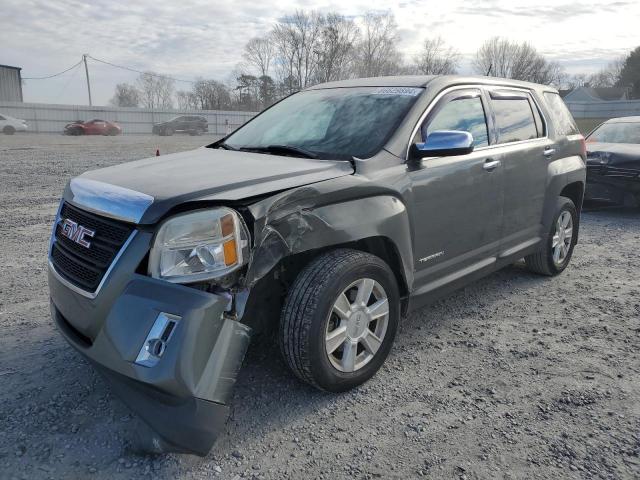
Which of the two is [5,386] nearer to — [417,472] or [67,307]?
[67,307]

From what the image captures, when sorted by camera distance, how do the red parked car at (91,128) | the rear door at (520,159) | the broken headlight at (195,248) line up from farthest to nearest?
1. the red parked car at (91,128)
2. the rear door at (520,159)
3. the broken headlight at (195,248)

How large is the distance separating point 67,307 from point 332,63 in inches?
2396

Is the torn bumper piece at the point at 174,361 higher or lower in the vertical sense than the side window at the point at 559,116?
lower

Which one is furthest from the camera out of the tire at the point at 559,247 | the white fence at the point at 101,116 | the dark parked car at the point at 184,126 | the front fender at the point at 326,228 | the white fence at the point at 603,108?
the white fence at the point at 603,108

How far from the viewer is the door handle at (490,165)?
150 inches

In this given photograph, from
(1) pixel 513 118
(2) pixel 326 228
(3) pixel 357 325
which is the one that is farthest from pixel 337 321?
(1) pixel 513 118

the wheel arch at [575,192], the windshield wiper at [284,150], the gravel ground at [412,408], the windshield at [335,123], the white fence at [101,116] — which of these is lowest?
the gravel ground at [412,408]

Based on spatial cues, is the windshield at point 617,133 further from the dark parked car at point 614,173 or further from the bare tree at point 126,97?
the bare tree at point 126,97

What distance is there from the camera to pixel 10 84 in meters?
49.7

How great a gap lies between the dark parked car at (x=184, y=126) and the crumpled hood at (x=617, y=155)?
33945 millimetres

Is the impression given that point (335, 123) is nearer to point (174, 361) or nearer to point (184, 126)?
point (174, 361)

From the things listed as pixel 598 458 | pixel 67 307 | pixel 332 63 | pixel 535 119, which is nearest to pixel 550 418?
pixel 598 458

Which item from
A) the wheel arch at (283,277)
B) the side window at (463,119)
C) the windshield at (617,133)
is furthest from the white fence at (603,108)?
the wheel arch at (283,277)

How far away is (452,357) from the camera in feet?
11.2
